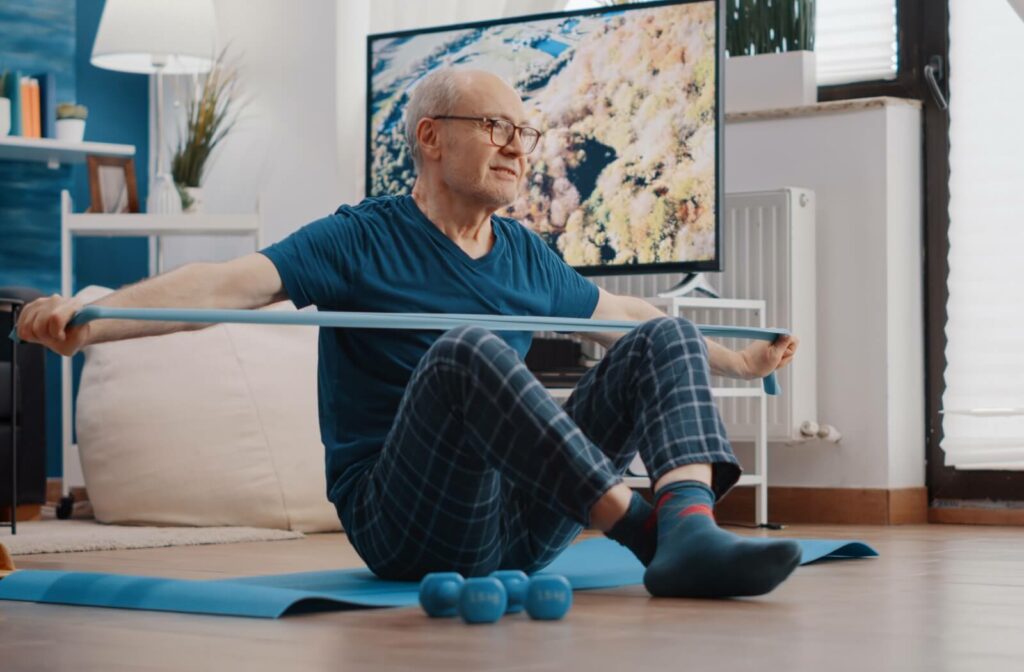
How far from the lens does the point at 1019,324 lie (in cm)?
446

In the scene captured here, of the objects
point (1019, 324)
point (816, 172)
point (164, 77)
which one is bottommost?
point (1019, 324)

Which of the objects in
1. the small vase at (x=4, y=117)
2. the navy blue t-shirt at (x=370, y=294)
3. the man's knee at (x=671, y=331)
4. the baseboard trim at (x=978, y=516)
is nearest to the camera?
the man's knee at (x=671, y=331)

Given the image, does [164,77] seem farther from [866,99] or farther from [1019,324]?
[1019,324]

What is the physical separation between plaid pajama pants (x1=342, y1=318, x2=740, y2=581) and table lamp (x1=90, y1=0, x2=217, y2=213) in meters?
3.23

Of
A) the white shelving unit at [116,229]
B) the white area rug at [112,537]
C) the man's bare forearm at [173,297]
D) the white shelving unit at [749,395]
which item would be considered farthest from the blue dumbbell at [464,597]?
the white shelving unit at [116,229]

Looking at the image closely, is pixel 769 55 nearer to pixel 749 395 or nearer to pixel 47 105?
pixel 749 395

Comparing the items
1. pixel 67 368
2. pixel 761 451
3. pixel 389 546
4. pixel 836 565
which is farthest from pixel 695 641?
pixel 67 368

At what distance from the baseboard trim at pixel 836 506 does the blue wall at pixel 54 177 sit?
2.48m

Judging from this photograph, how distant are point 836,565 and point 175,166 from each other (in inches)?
128

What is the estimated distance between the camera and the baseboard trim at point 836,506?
4449 mm

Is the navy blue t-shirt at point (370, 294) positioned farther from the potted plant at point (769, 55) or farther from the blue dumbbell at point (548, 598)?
the potted plant at point (769, 55)

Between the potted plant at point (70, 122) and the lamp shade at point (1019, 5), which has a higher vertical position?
the lamp shade at point (1019, 5)

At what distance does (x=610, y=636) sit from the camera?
1.76 metres

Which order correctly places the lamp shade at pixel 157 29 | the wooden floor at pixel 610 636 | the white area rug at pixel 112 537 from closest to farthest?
the wooden floor at pixel 610 636 → the white area rug at pixel 112 537 → the lamp shade at pixel 157 29
